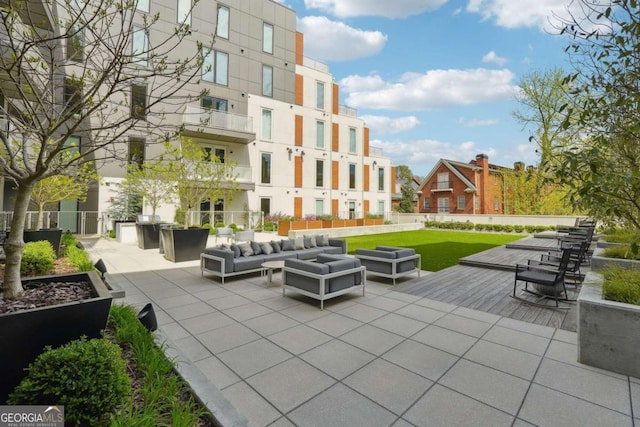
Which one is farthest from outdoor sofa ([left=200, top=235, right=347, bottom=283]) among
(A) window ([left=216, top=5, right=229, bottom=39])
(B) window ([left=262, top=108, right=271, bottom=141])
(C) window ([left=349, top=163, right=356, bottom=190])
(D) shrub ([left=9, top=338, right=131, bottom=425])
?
(C) window ([left=349, top=163, right=356, bottom=190])

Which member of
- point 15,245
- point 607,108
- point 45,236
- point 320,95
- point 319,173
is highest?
point 320,95

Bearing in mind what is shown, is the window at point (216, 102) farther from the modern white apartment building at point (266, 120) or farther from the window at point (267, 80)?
the window at point (267, 80)

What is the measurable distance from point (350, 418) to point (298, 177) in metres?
20.3

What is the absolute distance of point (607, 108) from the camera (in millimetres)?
3334

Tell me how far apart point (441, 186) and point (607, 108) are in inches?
1272

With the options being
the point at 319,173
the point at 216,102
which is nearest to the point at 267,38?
the point at 216,102

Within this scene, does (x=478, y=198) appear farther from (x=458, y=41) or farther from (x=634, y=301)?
(x=634, y=301)

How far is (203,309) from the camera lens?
5.34 meters

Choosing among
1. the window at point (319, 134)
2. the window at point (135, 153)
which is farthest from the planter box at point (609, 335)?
the window at point (319, 134)

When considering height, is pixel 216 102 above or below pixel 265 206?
above

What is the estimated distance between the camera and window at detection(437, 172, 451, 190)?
3347cm

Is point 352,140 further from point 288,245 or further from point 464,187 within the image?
point 288,245

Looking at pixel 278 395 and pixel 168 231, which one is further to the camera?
pixel 168 231

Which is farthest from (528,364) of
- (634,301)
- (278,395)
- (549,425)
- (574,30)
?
(574,30)
